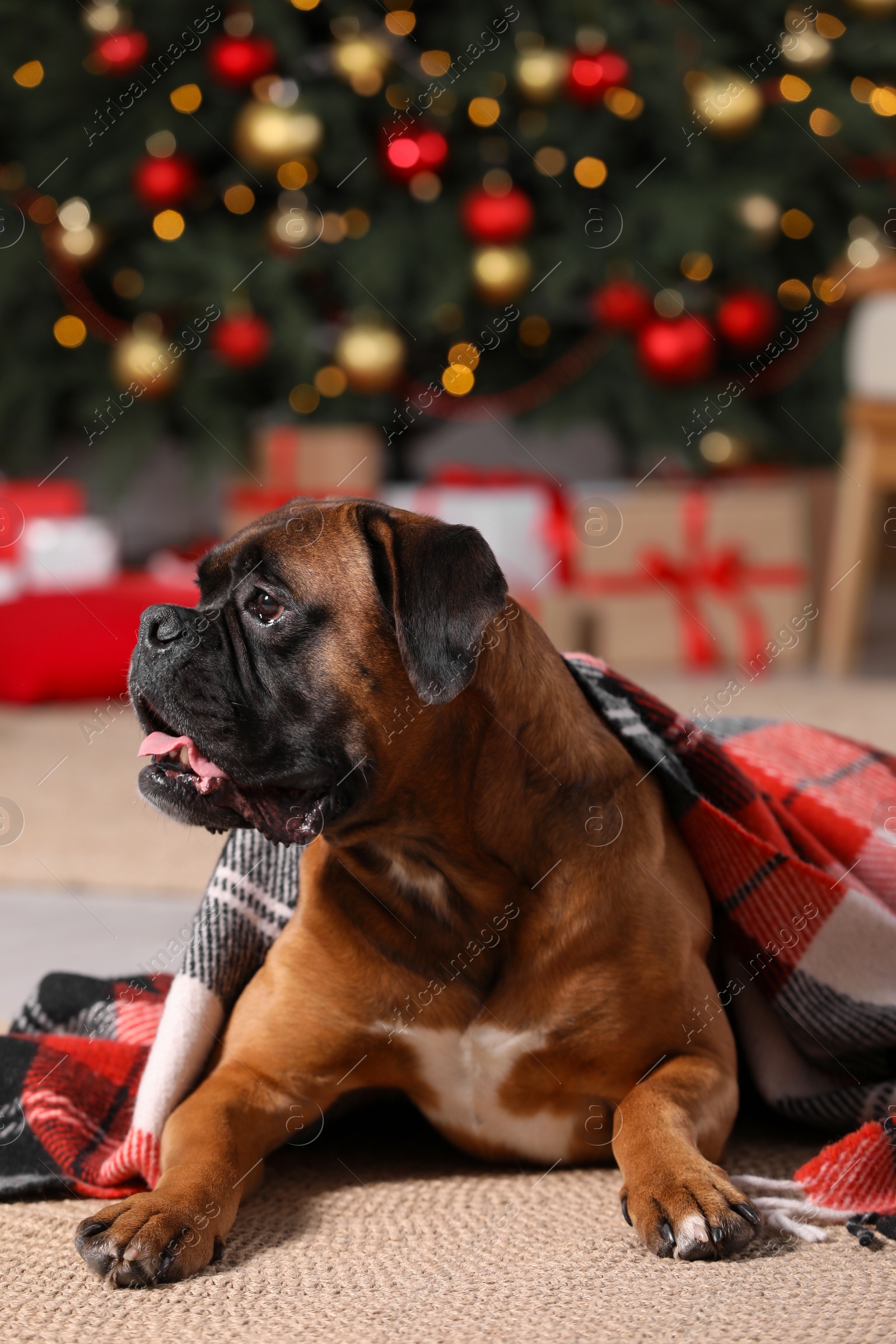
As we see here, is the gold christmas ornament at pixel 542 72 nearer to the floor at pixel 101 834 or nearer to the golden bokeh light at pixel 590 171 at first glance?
the golden bokeh light at pixel 590 171

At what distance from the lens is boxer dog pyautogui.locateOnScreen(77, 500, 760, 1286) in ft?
4.50

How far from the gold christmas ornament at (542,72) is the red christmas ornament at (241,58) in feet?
2.80

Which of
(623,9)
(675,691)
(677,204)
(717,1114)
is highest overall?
(623,9)

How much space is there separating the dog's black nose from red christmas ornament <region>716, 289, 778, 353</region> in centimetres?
386

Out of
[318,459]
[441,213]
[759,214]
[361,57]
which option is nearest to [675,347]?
[759,214]

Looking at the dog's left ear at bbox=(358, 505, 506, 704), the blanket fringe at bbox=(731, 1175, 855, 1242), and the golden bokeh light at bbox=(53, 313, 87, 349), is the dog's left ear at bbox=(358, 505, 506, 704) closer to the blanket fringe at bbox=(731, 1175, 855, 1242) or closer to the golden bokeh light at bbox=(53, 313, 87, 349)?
the blanket fringe at bbox=(731, 1175, 855, 1242)

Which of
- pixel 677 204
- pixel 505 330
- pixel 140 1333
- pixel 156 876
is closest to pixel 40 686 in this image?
pixel 156 876

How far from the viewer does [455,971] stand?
146 cm

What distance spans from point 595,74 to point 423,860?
3954 millimetres

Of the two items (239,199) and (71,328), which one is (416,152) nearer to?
(239,199)

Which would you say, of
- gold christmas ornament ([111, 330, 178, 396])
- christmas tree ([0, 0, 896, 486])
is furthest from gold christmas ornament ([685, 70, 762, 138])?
gold christmas ornament ([111, 330, 178, 396])

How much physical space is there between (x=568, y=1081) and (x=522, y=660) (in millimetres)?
443

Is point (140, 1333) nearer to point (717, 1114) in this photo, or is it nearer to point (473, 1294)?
point (473, 1294)

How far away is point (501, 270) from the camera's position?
4.82m
